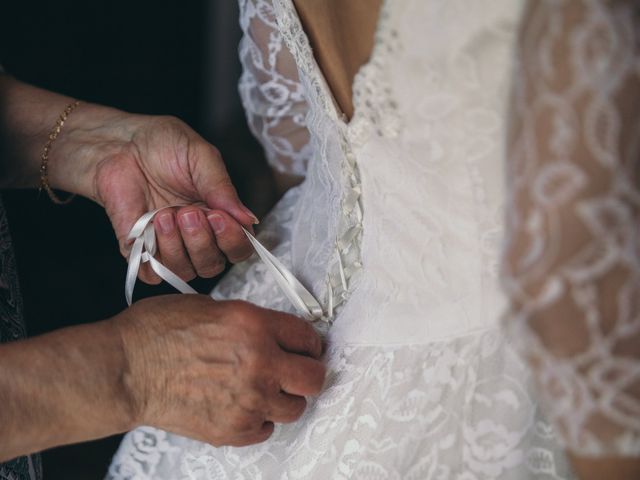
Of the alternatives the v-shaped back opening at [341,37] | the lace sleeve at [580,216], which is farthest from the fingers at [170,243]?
the lace sleeve at [580,216]

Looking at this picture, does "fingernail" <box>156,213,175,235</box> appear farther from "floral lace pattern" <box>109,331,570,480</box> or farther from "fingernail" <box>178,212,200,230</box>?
"floral lace pattern" <box>109,331,570,480</box>

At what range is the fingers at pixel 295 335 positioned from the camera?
804 mm

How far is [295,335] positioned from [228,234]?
0.20 m

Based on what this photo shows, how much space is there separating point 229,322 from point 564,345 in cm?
41

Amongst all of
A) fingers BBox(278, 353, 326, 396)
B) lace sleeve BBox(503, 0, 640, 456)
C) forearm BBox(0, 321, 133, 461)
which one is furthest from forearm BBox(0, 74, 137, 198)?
lace sleeve BBox(503, 0, 640, 456)

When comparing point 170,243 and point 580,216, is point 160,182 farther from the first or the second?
point 580,216

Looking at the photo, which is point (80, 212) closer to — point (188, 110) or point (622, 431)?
point (188, 110)

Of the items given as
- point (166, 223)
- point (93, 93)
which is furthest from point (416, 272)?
point (93, 93)

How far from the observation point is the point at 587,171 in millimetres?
461

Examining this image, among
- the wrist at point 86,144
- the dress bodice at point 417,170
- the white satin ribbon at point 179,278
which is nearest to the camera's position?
the dress bodice at point 417,170

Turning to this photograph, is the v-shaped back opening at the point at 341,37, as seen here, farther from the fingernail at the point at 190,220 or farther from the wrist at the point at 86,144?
the wrist at the point at 86,144

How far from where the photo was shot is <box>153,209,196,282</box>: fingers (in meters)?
0.93

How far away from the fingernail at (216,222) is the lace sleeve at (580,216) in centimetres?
51

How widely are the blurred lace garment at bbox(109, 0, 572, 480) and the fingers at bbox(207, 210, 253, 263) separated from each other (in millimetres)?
115
